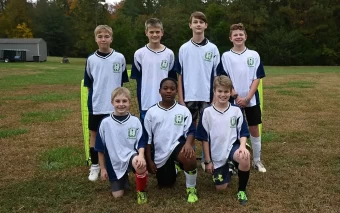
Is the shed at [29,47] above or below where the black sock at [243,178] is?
above

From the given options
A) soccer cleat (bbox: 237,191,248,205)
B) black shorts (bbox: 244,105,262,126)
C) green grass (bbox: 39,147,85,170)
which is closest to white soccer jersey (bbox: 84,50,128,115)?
green grass (bbox: 39,147,85,170)

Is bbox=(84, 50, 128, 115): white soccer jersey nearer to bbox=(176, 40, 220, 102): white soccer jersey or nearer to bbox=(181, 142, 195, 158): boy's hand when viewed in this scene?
bbox=(176, 40, 220, 102): white soccer jersey

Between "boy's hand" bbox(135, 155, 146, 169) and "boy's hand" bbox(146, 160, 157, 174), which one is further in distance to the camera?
"boy's hand" bbox(146, 160, 157, 174)

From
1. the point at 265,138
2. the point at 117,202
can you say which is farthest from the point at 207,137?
the point at 265,138

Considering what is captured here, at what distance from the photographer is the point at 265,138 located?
268 inches

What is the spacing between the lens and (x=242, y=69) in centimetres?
485

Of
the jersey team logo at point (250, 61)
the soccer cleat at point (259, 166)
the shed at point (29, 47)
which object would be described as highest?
the shed at point (29, 47)

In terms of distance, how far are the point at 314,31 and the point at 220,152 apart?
45.3 metres

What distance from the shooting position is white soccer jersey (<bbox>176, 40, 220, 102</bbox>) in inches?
186

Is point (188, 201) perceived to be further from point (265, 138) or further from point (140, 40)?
point (140, 40)

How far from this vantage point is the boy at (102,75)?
185 inches

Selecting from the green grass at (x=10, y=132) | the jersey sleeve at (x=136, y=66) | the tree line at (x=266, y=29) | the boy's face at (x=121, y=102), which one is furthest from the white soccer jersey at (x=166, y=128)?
the tree line at (x=266, y=29)

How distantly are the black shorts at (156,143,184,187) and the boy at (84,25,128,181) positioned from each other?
852mm

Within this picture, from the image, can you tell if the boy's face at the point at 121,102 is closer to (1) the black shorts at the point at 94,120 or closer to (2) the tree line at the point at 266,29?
(1) the black shorts at the point at 94,120
